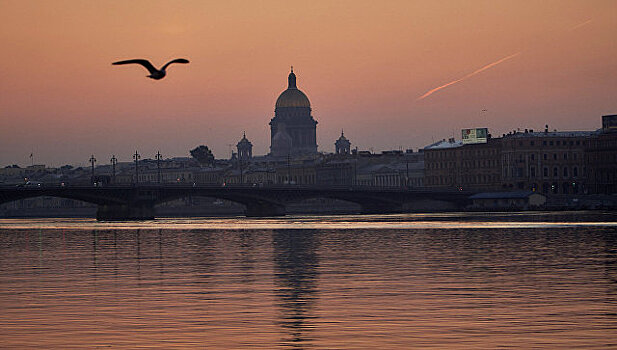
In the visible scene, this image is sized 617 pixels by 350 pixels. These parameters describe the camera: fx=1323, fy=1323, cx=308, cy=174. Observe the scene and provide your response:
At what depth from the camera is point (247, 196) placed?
509ft

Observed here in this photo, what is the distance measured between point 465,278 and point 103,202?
380 feet

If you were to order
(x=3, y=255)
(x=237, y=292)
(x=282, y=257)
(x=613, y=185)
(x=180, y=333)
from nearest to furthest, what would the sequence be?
(x=180, y=333) < (x=237, y=292) < (x=282, y=257) < (x=3, y=255) < (x=613, y=185)

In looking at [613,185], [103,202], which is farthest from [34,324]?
[613,185]

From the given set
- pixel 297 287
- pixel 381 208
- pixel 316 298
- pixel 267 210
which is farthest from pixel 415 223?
pixel 316 298

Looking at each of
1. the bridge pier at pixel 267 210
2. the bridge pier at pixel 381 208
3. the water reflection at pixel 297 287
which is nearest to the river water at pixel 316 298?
the water reflection at pixel 297 287

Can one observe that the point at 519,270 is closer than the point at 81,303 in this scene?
No

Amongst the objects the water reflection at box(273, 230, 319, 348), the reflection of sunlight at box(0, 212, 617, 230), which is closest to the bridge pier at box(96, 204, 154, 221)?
the reflection of sunlight at box(0, 212, 617, 230)

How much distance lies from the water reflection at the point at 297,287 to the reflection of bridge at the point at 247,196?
78.4m

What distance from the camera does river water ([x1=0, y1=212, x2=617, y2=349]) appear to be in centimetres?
2597

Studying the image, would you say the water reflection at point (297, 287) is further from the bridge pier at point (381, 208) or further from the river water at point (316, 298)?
the bridge pier at point (381, 208)

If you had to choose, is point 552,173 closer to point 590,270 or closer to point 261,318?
point 590,270

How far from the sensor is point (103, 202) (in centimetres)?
15275

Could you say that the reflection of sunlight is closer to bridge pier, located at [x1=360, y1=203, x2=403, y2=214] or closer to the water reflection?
the water reflection

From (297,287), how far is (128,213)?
381 feet
